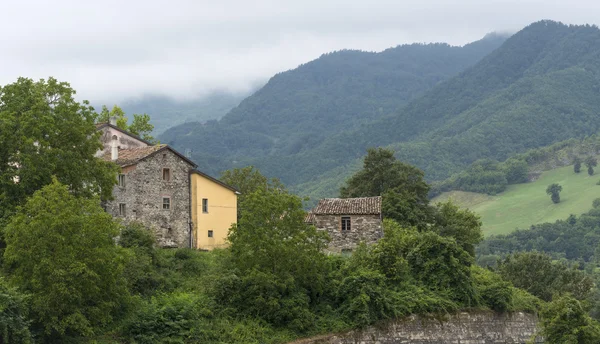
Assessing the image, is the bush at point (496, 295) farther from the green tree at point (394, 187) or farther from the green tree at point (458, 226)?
the green tree at point (458, 226)

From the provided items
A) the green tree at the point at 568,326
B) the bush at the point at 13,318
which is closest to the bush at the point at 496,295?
the green tree at the point at 568,326

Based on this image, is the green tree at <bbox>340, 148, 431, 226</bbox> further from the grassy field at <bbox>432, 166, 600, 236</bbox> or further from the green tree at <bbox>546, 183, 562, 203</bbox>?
the green tree at <bbox>546, 183, 562, 203</bbox>

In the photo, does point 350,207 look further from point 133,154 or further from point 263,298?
point 263,298

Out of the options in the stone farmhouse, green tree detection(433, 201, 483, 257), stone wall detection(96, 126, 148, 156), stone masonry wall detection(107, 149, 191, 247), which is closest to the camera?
stone masonry wall detection(107, 149, 191, 247)

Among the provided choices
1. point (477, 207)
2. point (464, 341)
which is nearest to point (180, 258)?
point (464, 341)

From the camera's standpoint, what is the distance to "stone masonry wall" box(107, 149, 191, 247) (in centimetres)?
5084

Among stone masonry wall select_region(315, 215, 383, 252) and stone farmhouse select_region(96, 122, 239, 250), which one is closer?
stone farmhouse select_region(96, 122, 239, 250)

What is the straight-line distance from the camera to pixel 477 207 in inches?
7643

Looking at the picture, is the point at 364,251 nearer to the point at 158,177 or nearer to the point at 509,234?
the point at 158,177

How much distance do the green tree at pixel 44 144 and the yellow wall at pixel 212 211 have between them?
451 inches

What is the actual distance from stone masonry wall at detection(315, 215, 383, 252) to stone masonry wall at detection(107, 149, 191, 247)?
8.83 m

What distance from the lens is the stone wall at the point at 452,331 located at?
141 feet

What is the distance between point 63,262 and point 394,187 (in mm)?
37007

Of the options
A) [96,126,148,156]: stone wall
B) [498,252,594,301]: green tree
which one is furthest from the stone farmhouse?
[498,252,594,301]: green tree
